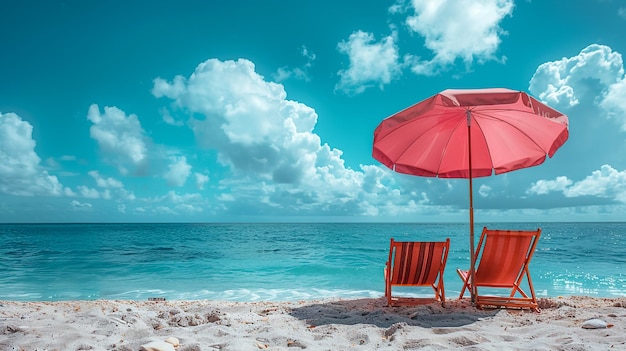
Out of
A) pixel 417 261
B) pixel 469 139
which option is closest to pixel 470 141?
pixel 469 139

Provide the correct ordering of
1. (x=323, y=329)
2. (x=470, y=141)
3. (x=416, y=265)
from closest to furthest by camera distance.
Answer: (x=323, y=329) < (x=416, y=265) < (x=470, y=141)

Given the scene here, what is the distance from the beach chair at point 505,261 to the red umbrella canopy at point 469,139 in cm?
122

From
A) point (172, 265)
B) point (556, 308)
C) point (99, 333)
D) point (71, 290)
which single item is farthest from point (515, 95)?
point (172, 265)

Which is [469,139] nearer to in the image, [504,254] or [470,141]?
[470,141]

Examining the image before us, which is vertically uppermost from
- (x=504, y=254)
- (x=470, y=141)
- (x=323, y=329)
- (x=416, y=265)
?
(x=470, y=141)

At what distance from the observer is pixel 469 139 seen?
5250 millimetres

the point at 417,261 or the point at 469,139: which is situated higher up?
the point at 469,139

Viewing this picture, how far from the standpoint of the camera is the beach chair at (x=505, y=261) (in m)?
4.94

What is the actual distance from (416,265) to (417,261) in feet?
0.24

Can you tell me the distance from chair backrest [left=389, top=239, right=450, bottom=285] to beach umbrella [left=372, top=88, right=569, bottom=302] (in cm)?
47

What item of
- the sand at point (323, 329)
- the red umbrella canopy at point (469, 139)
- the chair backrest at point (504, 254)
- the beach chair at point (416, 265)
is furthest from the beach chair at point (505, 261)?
the red umbrella canopy at point (469, 139)

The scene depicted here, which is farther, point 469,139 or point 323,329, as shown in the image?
point 469,139

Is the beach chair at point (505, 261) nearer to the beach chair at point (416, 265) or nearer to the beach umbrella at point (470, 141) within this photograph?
the beach umbrella at point (470, 141)

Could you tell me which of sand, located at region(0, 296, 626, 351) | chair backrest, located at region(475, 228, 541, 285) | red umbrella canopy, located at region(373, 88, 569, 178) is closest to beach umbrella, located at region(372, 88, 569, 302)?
red umbrella canopy, located at region(373, 88, 569, 178)
